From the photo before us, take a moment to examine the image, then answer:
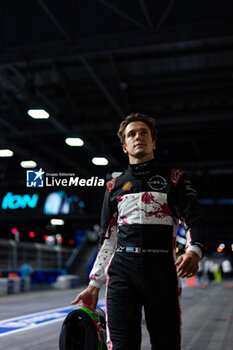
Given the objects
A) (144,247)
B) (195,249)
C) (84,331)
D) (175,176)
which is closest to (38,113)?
(84,331)

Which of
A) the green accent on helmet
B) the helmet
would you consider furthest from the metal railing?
the green accent on helmet

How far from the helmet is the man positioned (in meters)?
0.12

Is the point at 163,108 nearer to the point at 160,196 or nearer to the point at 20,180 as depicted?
the point at 20,180

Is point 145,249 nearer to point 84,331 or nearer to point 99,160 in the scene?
point 84,331

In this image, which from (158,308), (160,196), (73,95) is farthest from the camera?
(73,95)

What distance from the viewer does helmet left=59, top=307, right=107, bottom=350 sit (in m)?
3.00

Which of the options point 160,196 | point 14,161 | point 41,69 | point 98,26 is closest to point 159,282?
point 160,196

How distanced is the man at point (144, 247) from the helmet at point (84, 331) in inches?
4.9

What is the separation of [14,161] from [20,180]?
1.15 metres

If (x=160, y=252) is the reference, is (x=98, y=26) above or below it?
above

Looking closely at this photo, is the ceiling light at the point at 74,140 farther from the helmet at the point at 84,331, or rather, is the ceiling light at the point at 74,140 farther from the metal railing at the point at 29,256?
the metal railing at the point at 29,256

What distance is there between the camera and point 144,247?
2.64 m

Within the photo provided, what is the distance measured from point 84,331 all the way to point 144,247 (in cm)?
85

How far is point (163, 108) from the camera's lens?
1834 cm
